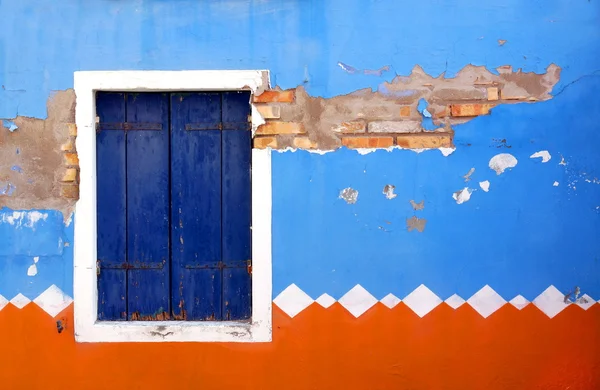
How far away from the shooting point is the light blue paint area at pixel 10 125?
332 centimetres

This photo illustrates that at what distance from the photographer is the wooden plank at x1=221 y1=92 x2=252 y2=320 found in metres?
3.41

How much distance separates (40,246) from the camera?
333cm

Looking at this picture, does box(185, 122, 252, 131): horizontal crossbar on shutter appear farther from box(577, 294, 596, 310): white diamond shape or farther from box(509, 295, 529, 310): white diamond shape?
box(577, 294, 596, 310): white diamond shape

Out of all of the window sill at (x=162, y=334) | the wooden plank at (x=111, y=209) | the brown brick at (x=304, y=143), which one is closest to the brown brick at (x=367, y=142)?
A: the brown brick at (x=304, y=143)

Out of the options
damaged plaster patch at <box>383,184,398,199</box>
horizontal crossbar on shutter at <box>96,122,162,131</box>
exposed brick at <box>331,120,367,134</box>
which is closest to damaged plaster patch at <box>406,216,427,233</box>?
damaged plaster patch at <box>383,184,398,199</box>

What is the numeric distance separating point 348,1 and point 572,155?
143cm

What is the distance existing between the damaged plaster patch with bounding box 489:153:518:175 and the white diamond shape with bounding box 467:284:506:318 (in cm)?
62

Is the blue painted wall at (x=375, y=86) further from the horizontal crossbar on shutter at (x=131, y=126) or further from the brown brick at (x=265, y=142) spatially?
the horizontal crossbar on shutter at (x=131, y=126)

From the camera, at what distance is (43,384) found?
3.35 metres

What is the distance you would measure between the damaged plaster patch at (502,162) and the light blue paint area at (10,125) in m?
2.54

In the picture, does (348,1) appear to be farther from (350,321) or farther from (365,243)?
(350,321)

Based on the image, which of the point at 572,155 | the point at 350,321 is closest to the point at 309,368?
the point at 350,321

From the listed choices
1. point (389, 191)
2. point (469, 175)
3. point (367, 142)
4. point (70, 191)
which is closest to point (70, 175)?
point (70, 191)

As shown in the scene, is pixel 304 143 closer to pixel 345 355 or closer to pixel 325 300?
pixel 325 300
